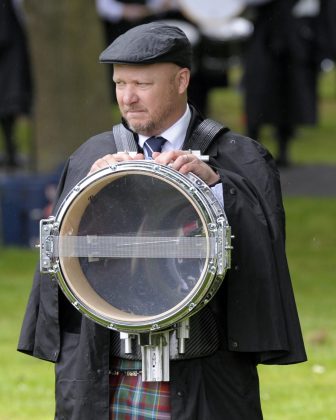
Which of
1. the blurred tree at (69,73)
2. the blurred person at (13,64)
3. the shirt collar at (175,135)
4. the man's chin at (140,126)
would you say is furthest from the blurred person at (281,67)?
the man's chin at (140,126)

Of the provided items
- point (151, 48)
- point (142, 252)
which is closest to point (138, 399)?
point (142, 252)

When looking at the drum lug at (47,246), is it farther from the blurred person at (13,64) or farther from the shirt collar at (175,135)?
the blurred person at (13,64)

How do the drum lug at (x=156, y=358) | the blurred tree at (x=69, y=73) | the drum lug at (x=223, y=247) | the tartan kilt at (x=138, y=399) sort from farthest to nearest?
the blurred tree at (x=69, y=73) < the tartan kilt at (x=138, y=399) < the drum lug at (x=156, y=358) < the drum lug at (x=223, y=247)

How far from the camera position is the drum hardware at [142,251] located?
12.8 ft

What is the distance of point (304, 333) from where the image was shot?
28.1ft

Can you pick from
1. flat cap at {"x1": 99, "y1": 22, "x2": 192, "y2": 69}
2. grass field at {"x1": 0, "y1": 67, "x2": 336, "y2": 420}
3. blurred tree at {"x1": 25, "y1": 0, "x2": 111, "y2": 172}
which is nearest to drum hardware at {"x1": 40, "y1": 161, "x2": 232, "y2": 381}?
flat cap at {"x1": 99, "y1": 22, "x2": 192, "y2": 69}

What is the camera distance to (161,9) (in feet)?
Answer: 47.2

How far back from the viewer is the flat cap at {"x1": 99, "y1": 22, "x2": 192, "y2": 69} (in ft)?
13.3

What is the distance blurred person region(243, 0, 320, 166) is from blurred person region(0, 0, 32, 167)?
2259mm

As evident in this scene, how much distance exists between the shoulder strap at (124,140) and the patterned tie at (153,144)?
0.11ft

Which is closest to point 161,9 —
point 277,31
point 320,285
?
point 277,31

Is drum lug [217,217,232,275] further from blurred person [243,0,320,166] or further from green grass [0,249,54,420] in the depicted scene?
blurred person [243,0,320,166]

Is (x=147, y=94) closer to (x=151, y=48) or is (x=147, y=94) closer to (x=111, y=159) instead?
(x=151, y=48)

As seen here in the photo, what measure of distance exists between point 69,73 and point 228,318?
330 inches
